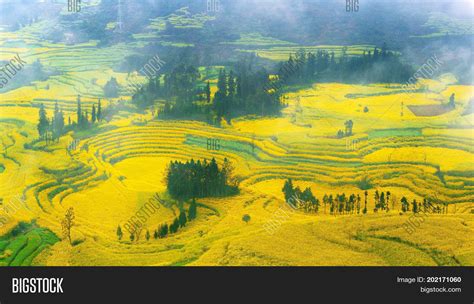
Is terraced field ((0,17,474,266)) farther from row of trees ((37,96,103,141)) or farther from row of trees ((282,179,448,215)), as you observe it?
row of trees ((37,96,103,141))

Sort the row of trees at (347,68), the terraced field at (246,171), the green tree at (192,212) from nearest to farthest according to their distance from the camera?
the terraced field at (246,171), the green tree at (192,212), the row of trees at (347,68)

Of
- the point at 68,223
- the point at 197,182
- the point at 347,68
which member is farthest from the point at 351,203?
the point at 347,68

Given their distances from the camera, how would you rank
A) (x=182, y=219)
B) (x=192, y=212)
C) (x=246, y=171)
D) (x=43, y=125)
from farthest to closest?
(x=43, y=125) → (x=246, y=171) → (x=192, y=212) → (x=182, y=219)

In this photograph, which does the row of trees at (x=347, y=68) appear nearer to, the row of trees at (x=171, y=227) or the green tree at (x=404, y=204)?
the green tree at (x=404, y=204)

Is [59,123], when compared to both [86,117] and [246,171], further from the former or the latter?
[246,171]

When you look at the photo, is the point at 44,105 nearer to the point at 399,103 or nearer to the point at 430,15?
the point at 399,103

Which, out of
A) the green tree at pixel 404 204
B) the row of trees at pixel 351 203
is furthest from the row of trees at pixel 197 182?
the green tree at pixel 404 204
